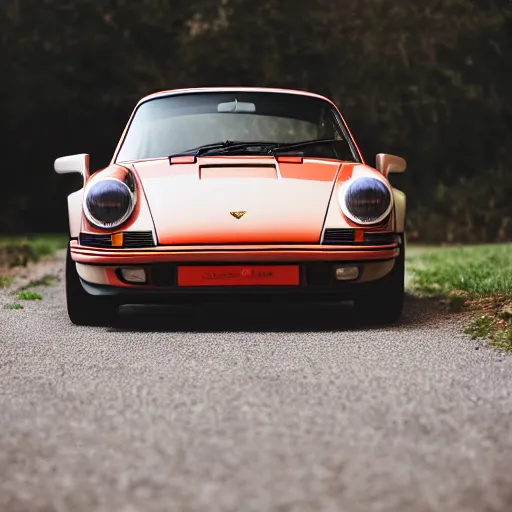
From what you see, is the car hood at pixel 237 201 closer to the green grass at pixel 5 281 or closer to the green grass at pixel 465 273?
the green grass at pixel 465 273

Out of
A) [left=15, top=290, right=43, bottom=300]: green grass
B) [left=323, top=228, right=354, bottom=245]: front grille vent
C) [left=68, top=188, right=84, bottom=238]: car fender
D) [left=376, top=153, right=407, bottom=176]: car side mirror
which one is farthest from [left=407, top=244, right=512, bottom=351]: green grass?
[left=15, top=290, right=43, bottom=300]: green grass

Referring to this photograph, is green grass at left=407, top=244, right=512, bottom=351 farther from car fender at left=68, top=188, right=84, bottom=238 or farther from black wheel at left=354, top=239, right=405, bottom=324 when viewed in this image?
car fender at left=68, top=188, right=84, bottom=238

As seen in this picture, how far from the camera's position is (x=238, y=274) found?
18.1 feet

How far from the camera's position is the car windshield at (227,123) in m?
6.34

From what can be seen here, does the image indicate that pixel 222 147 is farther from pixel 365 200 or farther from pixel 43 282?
pixel 43 282

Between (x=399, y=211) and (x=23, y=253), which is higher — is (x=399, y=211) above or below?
above

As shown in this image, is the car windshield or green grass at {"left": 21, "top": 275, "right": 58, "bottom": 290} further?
green grass at {"left": 21, "top": 275, "right": 58, "bottom": 290}

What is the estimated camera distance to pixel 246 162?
590 cm

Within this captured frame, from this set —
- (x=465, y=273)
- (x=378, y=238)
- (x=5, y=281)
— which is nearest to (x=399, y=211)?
(x=378, y=238)

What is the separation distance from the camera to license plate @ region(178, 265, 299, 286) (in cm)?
552

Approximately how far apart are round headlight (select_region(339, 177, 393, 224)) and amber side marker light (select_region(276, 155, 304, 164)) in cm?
40

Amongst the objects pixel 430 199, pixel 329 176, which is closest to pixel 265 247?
pixel 329 176

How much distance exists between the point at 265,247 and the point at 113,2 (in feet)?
44.2

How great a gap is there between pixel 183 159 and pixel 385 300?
1394 millimetres
